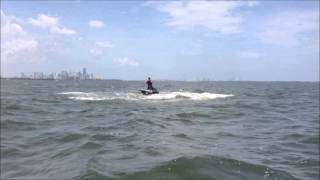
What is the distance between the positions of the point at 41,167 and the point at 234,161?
4993 millimetres

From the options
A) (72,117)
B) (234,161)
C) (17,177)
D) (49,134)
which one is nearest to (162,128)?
(49,134)

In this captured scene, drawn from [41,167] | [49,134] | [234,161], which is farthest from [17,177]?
[49,134]

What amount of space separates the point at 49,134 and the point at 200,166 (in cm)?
817

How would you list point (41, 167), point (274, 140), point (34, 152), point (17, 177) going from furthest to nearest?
point (274, 140) < point (34, 152) < point (41, 167) < point (17, 177)

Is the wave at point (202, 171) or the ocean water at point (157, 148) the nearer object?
the wave at point (202, 171)

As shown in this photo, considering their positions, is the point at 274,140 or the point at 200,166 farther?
the point at 274,140

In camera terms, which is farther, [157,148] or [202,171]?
[157,148]

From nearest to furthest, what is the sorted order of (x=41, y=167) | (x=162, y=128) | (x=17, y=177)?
(x=17, y=177) → (x=41, y=167) → (x=162, y=128)

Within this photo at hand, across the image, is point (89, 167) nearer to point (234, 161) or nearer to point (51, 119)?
point (234, 161)

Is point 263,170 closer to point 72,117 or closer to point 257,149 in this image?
point 257,149

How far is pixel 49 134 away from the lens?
16.8m

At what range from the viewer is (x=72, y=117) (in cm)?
2316

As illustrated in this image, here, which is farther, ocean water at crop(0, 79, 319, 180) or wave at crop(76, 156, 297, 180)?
ocean water at crop(0, 79, 319, 180)

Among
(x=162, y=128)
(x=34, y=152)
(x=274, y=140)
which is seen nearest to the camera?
(x=34, y=152)
